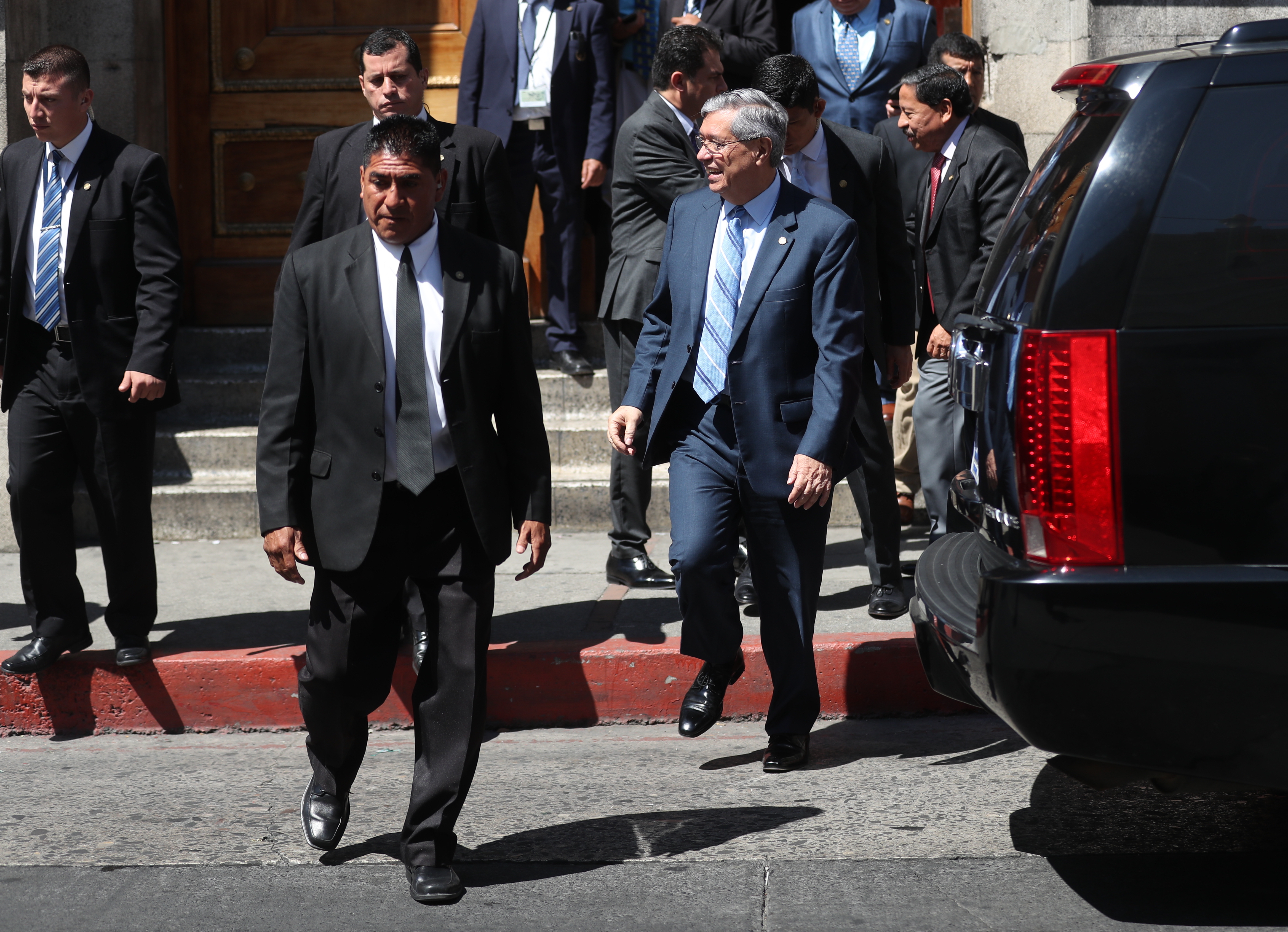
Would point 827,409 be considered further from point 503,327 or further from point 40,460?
point 40,460

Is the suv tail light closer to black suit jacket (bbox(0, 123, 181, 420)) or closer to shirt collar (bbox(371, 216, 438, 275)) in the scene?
shirt collar (bbox(371, 216, 438, 275))

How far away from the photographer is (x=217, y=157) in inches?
346

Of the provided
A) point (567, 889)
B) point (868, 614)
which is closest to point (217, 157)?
point (868, 614)

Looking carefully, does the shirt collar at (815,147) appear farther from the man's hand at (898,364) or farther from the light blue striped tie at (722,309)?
the light blue striped tie at (722,309)

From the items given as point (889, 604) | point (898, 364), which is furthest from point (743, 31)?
point (889, 604)

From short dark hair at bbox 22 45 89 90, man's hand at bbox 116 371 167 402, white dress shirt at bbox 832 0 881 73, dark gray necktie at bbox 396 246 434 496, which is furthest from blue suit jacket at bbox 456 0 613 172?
dark gray necktie at bbox 396 246 434 496

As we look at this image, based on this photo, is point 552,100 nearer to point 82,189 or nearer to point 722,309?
point 82,189

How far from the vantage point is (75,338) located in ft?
18.4

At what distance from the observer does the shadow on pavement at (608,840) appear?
4.21 meters

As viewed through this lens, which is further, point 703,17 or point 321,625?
point 703,17

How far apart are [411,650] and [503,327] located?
1984 mm

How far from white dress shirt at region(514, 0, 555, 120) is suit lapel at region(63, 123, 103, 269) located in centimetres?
272

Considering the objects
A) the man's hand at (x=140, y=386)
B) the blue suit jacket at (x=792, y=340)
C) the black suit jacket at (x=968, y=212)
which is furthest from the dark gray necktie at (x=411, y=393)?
the black suit jacket at (x=968, y=212)

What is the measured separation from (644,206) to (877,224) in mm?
1014
